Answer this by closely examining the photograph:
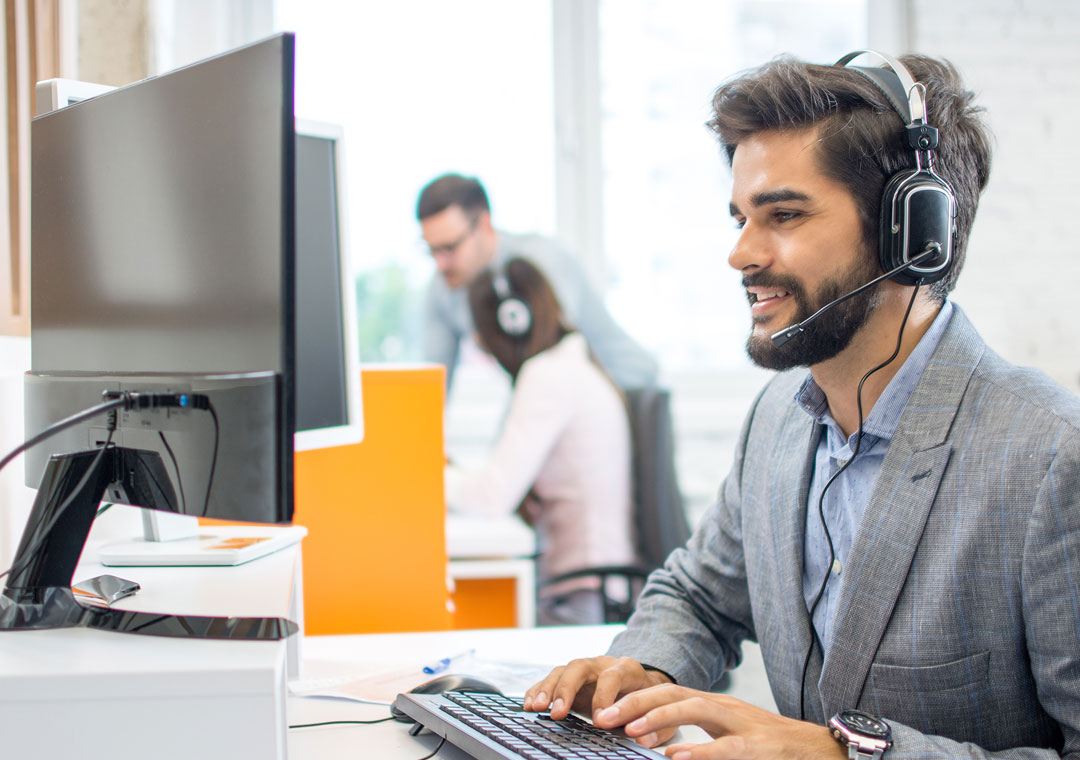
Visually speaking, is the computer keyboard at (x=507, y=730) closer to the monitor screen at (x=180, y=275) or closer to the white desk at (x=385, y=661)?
the white desk at (x=385, y=661)

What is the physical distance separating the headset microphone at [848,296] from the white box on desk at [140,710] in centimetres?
64

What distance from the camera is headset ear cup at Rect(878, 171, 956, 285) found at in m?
0.92

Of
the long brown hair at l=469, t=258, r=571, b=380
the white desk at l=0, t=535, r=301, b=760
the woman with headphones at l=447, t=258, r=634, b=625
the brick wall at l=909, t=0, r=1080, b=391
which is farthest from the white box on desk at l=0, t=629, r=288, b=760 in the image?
the brick wall at l=909, t=0, r=1080, b=391

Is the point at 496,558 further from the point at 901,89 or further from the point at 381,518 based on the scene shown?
the point at 901,89

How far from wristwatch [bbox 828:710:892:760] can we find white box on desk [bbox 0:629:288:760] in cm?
46

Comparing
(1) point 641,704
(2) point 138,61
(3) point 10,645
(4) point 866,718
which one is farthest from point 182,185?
(2) point 138,61

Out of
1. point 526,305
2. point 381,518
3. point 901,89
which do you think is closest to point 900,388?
point 901,89

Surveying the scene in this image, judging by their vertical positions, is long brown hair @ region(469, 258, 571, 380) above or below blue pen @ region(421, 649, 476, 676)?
above

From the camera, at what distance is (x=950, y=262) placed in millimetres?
977

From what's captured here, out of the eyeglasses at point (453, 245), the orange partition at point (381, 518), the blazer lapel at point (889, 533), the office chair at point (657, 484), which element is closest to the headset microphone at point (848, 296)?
the blazer lapel at point (889, 533)

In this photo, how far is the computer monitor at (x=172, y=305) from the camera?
24.4 inches

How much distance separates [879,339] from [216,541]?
2.61 feet

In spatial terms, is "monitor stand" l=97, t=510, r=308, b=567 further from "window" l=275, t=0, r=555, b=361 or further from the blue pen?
"window" l=275, t=0, r=555, b=361

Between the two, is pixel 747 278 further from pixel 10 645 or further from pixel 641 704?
pixel 10 645
